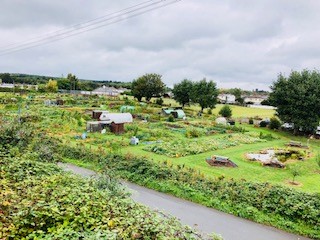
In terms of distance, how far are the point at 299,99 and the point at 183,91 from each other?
3206 centimetres

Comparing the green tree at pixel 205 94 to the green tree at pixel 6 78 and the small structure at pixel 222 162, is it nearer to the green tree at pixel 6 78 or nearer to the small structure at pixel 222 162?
the small structure at pixel 222 162

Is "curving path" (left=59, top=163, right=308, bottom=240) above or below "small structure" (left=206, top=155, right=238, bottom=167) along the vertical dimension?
below

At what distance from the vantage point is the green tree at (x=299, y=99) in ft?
120

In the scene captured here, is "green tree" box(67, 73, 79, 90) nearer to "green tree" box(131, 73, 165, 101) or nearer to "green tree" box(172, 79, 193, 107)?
"green tree" box(131, 73, 165, 101)

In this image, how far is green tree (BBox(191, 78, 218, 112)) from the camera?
189ft

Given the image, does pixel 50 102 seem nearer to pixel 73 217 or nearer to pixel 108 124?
pixel 108 124

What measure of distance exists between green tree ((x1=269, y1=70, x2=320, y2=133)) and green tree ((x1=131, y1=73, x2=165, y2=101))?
3920 centimetres

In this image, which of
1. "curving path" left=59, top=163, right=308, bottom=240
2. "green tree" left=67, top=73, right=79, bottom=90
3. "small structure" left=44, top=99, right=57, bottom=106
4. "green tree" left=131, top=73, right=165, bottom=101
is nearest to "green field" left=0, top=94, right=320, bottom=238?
"curving path" left=59, top=163, right=308, bottom=240

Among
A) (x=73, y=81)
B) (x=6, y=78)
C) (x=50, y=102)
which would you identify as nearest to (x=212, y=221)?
(x=50, y=102)

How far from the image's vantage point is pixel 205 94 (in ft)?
191

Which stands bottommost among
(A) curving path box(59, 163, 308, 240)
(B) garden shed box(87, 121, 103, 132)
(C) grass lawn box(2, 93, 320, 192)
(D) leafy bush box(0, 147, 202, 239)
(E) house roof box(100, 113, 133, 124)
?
(A) curving path box(59, 163, 308, 240)

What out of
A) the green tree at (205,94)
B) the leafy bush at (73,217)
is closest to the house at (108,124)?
the green tree at (205,94)

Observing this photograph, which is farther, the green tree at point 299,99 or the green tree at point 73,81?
the green tree at point 73,81

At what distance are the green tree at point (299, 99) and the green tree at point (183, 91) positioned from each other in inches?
1076
